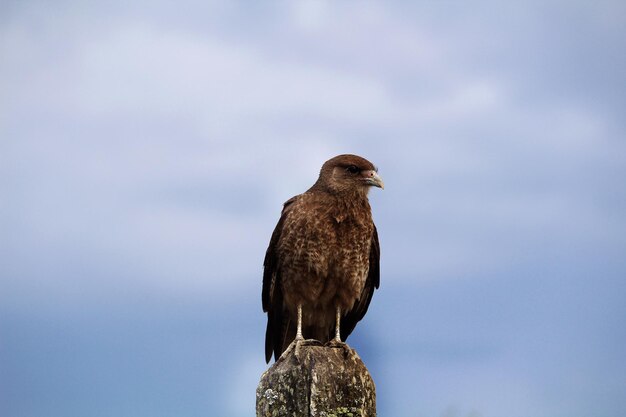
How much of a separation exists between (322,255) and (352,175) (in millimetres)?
908

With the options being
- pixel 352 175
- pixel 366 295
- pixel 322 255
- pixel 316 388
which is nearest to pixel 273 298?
pixel 322 255

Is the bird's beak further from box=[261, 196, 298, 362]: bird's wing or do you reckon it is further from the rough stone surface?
the rough stone surface

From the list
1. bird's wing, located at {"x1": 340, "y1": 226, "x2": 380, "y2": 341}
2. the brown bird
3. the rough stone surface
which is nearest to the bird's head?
the brown bird

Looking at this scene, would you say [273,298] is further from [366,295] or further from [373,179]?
[373,179]

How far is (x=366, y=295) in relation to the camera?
893 cm

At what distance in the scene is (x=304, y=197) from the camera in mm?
8570

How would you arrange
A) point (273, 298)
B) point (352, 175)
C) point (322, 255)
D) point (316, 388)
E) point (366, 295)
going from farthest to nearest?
point (366, 295), point (273, 298), point (352, 175), point (322, 255), point (316, 388)

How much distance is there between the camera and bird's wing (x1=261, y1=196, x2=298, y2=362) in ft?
28.1

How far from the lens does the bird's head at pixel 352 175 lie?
8.39 meters

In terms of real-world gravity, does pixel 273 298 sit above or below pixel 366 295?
below

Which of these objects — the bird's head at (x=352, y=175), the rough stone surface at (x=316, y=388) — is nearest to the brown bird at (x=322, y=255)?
the bird's head at (x=352, y=175)

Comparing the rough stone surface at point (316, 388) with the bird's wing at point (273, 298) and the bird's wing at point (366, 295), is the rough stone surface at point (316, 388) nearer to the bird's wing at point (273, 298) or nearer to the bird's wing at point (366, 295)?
the bird's wing at point (273, 298)

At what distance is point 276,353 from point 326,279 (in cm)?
102

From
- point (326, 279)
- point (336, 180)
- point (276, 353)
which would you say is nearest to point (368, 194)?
point (336, 180)
